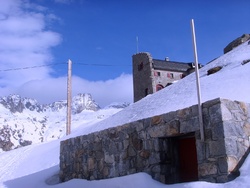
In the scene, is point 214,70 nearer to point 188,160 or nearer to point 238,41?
point 188,160

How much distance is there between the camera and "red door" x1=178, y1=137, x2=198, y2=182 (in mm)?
6238

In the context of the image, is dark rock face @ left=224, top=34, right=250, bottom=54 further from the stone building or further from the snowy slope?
the stone building

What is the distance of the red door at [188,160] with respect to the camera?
6.24m

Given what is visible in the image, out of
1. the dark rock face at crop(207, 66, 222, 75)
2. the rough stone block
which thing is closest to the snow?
the rough stone block

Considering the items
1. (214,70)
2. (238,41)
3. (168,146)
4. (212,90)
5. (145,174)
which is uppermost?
(238,41)

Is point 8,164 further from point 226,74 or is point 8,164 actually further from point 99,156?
point 226,74

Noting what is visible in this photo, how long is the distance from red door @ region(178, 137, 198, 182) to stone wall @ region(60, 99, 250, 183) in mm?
103

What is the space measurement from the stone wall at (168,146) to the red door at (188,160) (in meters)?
0.10

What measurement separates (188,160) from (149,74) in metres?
36.4

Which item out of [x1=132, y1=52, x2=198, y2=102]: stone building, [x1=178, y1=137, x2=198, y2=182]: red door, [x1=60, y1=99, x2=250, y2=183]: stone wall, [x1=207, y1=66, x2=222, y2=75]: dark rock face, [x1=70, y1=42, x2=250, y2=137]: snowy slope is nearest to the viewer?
[x1=60, y1=99, x2=250, y2=183]: stone wall

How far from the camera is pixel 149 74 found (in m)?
42.5

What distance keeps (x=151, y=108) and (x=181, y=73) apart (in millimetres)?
34012

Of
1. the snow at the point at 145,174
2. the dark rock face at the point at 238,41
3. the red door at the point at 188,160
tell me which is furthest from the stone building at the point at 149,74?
the red door at the point at 188,160

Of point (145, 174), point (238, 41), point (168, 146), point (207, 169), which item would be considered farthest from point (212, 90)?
point (238, 41)
